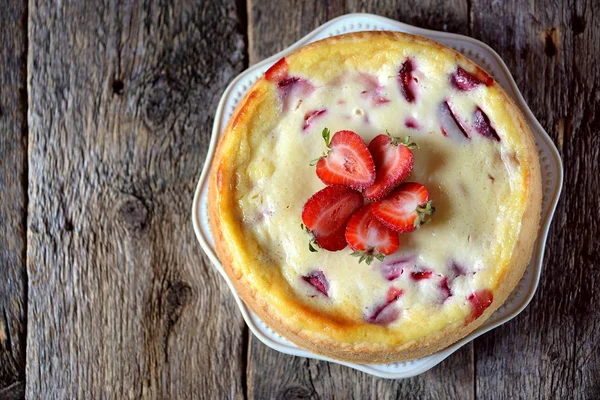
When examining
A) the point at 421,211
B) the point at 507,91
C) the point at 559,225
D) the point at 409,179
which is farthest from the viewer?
the point at 559,225

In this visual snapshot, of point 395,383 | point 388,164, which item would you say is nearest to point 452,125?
point 388,164

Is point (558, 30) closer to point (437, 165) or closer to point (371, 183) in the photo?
point (437, 165)

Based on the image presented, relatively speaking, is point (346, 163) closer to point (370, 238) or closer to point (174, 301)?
point (370, 238)

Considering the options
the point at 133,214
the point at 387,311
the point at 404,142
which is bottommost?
the point at 133,214

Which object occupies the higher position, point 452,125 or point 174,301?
point 452,125

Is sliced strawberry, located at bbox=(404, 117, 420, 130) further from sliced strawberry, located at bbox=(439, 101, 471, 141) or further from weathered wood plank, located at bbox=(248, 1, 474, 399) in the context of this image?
weathered wood plank, located at bbox=(248, 1, 474, 399)

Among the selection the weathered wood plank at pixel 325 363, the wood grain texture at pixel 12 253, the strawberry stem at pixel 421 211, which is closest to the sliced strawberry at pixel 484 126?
the strawberry stem at pixel 421 211

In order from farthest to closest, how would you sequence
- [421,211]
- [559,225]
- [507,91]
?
[559,225] < [507,91] < [421,211]

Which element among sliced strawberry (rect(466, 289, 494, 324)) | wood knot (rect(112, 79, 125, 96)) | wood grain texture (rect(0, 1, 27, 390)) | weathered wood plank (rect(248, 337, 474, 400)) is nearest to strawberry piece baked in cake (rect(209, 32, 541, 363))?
sliced strawberry (rect(466, 289, 494, 324))
